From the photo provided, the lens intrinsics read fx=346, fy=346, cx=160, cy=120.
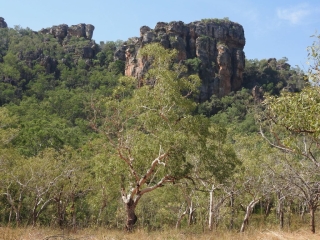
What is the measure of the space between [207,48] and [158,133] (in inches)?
2545

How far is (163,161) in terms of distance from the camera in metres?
11.1

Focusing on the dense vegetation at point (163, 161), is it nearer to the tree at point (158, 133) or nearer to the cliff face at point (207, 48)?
the tree at point (158, 133)

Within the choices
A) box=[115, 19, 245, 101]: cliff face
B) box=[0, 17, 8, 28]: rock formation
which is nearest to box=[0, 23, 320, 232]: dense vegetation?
box=[115, 19, 245, 101]: cliff face

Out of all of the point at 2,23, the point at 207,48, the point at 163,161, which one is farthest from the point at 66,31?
the point at 163,161

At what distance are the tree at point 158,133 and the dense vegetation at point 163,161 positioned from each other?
0.03 metres

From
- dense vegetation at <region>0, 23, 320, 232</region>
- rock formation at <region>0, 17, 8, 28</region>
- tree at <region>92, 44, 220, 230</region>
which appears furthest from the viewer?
rock formation at <region>0, 17, 8, 28</region>

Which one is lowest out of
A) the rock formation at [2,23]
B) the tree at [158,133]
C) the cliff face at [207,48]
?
the tree at [158,133]

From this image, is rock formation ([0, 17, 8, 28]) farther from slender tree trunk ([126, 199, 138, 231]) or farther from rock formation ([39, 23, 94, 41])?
slender tree trunk ([126, 199, 138, 231])

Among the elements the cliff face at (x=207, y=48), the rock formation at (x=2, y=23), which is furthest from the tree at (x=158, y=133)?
the rock formation at (x=2, y=23)

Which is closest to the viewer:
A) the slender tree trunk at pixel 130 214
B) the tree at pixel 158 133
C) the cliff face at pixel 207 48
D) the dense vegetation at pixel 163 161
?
the dense vegetation at pixel 163 161

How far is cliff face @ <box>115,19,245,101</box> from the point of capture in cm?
6800

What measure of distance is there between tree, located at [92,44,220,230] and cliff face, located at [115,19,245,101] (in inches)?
2067

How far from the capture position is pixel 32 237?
7.08m

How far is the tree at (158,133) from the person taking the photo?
10672mm
